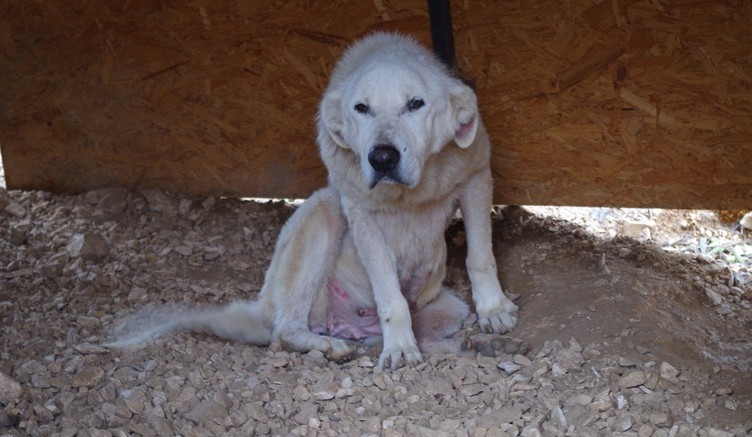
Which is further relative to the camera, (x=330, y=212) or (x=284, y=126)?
(x=284, y=126)

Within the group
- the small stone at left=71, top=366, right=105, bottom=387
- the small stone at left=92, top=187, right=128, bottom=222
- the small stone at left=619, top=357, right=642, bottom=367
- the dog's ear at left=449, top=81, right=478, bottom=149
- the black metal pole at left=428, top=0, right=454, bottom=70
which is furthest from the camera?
the small stone at left=92, top=187, right=128, bottom=222

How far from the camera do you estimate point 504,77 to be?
235 inches

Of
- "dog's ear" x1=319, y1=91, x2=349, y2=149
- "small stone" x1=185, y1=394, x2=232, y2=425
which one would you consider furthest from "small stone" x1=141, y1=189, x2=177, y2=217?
"small stone" x1=185, y1=394, x2=232, y2=425

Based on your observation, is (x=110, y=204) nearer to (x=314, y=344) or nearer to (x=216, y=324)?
(x=216, y=324)

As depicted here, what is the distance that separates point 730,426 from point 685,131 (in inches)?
95.5

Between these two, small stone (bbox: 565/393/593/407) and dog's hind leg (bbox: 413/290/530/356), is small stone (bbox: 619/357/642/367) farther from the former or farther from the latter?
dog's hind leg (bbox: 413/290/530/356)

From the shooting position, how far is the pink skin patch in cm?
550

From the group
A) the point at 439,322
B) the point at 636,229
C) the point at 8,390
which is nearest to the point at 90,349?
the point at 8,390

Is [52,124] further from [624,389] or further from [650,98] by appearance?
[624,389]

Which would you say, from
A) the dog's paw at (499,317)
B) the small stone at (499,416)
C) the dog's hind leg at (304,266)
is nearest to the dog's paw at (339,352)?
the dog's hind leg at (304,266)

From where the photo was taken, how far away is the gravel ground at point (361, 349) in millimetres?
4051

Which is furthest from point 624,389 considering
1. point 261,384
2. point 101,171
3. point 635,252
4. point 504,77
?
point 101,171

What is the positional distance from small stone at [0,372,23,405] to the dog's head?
72.9 inches

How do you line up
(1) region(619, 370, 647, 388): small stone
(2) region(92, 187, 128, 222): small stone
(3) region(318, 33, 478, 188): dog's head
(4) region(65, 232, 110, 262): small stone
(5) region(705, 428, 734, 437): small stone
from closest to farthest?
(5) region(705, 428, 734, 437): small stone → (1) region(619, 370, 647, 388): small stone → (3) region(318, 33, 478, 188): dog's head → (4) region(65, 232, 110, 262): small stone → (2) region(92, 187, 128, 222): small stone
